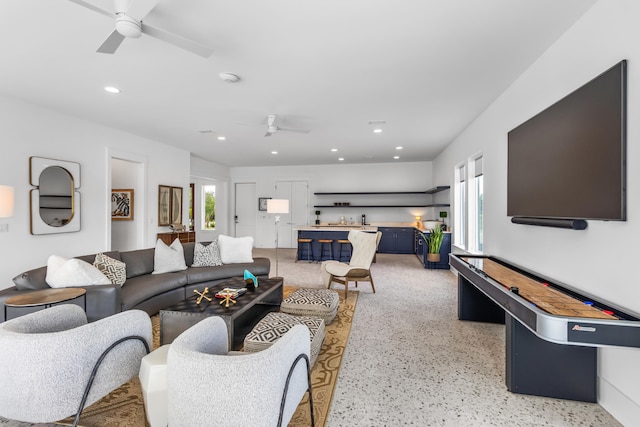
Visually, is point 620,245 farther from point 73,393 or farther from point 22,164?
point 22,164

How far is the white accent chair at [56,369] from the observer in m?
1.43

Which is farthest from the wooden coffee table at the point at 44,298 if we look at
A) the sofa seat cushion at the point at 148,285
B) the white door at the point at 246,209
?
the white door at the point at 246,209

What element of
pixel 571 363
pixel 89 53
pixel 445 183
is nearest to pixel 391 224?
pixel 445 183

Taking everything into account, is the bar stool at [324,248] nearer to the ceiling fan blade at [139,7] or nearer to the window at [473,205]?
the window at [473,205]

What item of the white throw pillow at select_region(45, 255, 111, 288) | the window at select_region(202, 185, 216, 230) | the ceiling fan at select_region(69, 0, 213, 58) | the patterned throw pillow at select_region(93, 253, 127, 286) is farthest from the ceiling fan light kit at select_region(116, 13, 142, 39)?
the window at select_region(202, 185, 216, 230)

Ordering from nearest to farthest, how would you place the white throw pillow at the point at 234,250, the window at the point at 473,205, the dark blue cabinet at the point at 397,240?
the white throw pillow at the point at 234,250
the window at the point at 473,205
the dark blue cabinet at the point at 397,240

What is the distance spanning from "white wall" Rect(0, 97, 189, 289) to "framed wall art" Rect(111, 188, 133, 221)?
0.86 ft

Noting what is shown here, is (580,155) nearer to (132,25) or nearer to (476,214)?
(132,25)

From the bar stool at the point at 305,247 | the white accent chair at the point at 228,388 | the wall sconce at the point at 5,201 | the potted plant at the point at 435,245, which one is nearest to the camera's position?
the white accent chair at the point at 228,388

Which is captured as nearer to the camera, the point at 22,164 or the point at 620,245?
the point at 620,245

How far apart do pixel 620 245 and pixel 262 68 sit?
3096 millimetres

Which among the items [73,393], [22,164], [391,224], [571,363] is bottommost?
[571,363]

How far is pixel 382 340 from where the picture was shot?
3.02m

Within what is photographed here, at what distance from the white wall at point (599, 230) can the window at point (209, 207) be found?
8.25m
